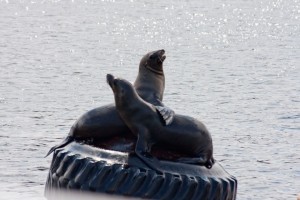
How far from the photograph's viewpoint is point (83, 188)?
5051mm

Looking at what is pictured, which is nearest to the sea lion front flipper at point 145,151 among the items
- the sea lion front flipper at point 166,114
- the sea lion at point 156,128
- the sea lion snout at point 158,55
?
the sea lion at point 156,128

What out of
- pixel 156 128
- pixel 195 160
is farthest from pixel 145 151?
pixel 195 160

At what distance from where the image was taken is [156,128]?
524cm

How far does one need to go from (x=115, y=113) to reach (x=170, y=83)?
988 cm

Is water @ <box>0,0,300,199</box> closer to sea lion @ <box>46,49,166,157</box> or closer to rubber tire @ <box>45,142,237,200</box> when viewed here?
sea lion @ <box>46,49,166,157</box>

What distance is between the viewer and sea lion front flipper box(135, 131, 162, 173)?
512 cm

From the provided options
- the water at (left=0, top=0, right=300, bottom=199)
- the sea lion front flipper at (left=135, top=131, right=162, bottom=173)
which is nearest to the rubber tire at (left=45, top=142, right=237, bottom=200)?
the sea lion front flipper at (left=135, top=131, right=162, bottom=173)

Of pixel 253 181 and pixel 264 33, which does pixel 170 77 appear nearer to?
pixel 253 181

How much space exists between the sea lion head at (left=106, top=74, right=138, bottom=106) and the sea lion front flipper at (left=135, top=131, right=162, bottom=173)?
17 cm

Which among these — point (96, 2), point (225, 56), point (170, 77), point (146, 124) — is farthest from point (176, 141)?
point (96, 2)

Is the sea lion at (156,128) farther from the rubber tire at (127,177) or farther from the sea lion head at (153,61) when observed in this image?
the sea lion head at (153,61)

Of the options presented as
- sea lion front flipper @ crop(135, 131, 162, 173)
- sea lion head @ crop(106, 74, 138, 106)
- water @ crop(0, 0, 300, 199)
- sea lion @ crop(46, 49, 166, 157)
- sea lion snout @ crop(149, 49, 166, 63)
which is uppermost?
sea lion snout @ crop(149, 49, 166, 63)

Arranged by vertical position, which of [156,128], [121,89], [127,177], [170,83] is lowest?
[170,83]

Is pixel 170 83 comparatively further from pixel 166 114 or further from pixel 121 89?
pixel 121 89
